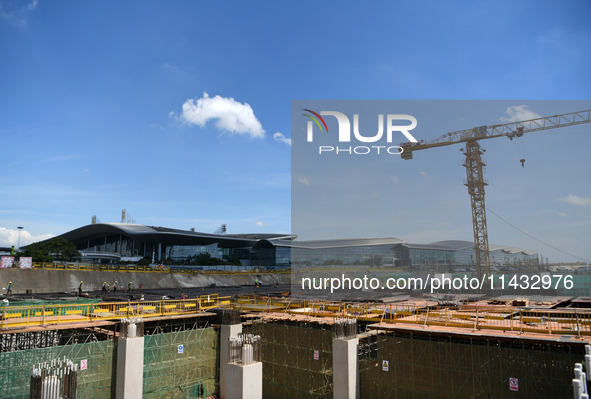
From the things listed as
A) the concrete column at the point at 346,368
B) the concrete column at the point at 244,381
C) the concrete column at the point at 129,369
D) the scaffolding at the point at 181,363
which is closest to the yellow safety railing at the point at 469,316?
the concrete column at the point at 346,368

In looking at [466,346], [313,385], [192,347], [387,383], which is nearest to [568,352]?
[466,346]

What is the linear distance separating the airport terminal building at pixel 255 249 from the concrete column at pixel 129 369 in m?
93.5

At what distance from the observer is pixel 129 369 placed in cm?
1703

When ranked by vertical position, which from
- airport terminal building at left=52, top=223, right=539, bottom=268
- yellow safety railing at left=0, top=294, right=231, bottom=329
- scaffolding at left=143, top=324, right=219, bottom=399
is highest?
airport terminal building at left=52, top=223, right=539, bottom=268

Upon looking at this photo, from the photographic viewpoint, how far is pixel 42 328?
Result: 15.8 metres

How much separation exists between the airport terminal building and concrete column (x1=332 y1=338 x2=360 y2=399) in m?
92.5

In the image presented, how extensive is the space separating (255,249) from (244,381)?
115281 millimetres

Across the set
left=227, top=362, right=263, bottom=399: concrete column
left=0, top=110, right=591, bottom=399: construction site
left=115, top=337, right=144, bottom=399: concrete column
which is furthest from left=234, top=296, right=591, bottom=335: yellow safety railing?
left=115, top=337, right=144, bottom=399: concrete column

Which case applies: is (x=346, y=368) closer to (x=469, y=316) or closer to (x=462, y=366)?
(x=462, y=366)

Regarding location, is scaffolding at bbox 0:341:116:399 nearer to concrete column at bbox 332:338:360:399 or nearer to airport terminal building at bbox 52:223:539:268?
concrete column at bbox 332:338:360:399

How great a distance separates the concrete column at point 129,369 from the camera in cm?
1688

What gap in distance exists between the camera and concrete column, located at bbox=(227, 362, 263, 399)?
14828 millimetres

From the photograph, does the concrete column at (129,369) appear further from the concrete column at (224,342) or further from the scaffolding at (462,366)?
the scaffolding at (462,366)

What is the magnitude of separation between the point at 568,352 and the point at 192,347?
16.0m
